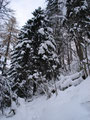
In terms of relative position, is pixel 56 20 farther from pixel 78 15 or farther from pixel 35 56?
pixel 35 56

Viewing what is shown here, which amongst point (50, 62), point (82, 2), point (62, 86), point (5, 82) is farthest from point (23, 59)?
point (82, 2)

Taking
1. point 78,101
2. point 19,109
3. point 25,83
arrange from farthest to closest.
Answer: point 25,83 → point 19,109 → point 78,101


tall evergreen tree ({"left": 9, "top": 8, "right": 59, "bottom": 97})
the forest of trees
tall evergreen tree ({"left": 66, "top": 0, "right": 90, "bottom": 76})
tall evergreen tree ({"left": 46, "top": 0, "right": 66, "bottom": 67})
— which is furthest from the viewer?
tall evergreen tree ({"left": 46, "top": 0, "right": 66, "bottom": 67})

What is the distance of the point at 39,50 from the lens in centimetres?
793

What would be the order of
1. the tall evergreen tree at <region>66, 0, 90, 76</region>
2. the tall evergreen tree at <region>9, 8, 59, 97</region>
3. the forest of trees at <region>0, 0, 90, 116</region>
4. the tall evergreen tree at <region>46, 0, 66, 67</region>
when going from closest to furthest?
the tall evergreen tree at <region>66, 0, 90, 76</region>, the forest of trees at <region>0, 0, 90, 116</region>, the tall evergreen tree at <region>9, 8, 59, 97</region>, the tall evergreen tree at <region>46, 0, 66, 67</region>

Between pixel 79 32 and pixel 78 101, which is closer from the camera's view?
pixel 78 101

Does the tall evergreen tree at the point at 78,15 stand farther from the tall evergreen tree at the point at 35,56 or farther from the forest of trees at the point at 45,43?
the tall evergreen tree at the point at 35,56

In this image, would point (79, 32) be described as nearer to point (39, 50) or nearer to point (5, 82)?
point (39, 50)

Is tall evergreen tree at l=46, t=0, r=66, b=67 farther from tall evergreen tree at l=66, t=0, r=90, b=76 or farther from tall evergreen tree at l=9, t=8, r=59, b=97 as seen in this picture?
tall evergreen tree at l=66, t=0, r=90, b=76

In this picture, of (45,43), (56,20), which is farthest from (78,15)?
(45,43)

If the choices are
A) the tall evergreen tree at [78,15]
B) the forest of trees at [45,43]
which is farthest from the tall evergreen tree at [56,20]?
the tall evergreen tree at [78,15]

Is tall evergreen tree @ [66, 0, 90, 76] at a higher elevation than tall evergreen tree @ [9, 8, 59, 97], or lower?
higher

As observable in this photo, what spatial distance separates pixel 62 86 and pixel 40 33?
13.9 feet

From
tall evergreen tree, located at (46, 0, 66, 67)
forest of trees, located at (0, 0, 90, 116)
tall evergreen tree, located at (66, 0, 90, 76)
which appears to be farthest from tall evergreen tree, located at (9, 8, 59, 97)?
tall evergreen tree, located at (66, 0, 90, 76)
